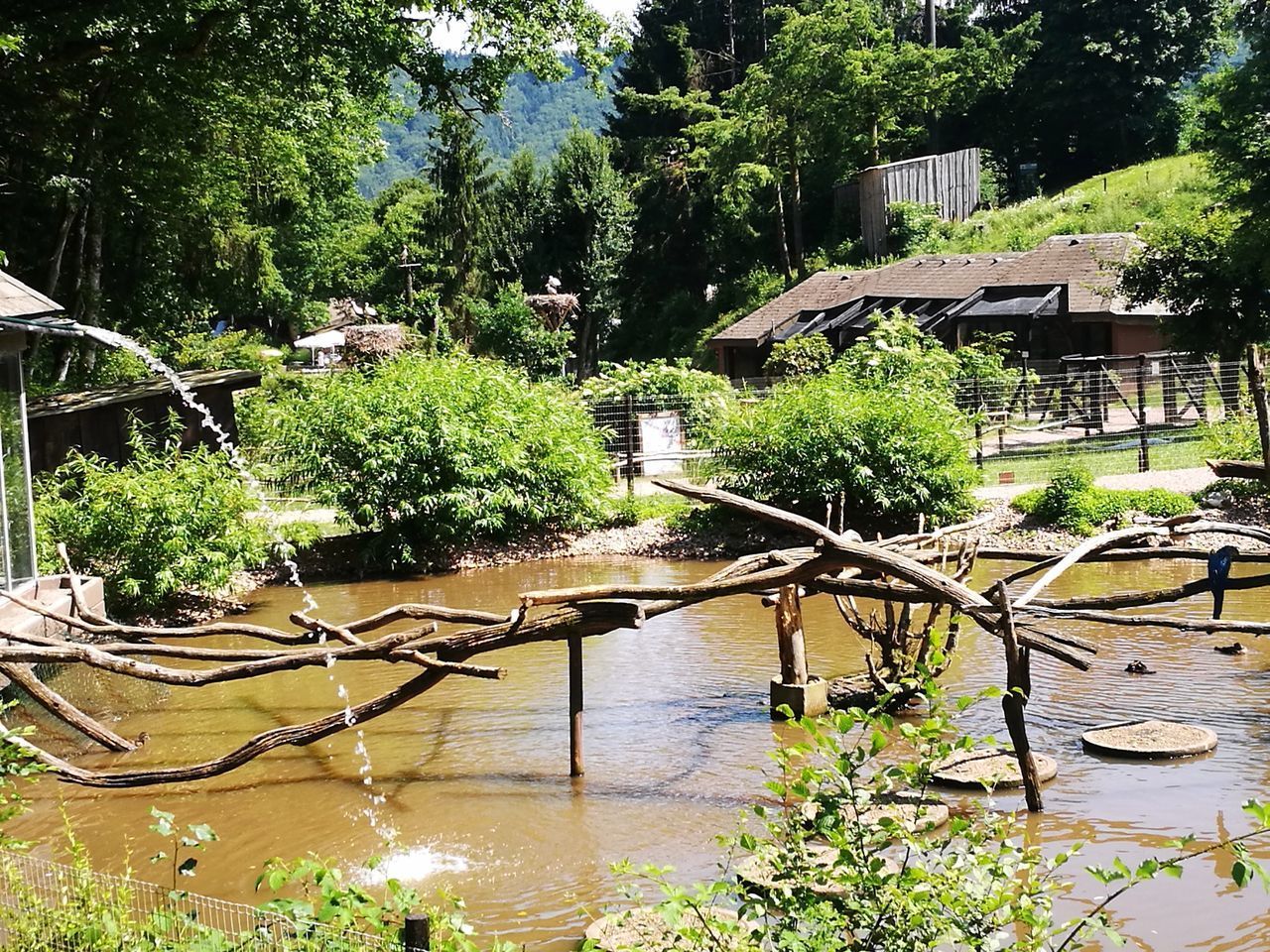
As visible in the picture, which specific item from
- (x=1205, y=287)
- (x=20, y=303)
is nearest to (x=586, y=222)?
(x=1205, y=287)

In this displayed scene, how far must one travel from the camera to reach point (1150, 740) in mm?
9594

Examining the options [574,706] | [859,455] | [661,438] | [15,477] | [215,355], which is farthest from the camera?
[215,355]

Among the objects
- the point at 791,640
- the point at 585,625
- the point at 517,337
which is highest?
the point at 517,337

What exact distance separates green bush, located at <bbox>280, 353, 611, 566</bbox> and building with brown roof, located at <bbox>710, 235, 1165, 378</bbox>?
12.5m

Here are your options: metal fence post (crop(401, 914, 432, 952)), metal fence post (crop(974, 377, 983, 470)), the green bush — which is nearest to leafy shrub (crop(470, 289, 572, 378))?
metal fence post (crop(974, 377, 983, 470))

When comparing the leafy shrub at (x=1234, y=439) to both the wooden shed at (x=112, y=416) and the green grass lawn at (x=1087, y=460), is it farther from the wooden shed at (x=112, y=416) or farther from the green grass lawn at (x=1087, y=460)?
the wooden shed at (x=112, y=416)

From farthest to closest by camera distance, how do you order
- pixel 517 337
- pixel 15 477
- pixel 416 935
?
pixel 517 337 → pixel 15 477 → pixel 416 935

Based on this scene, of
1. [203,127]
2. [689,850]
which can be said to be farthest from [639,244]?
[689,850]

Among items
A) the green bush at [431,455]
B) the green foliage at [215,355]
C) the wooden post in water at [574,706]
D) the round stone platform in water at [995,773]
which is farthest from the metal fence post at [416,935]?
the green foliage at [215,355]

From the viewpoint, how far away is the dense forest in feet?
76.1

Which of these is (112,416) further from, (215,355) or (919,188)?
(919,188)

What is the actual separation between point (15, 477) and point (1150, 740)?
9.15 metres

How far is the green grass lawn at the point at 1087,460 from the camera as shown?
2169cm

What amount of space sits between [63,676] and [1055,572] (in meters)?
8.35
